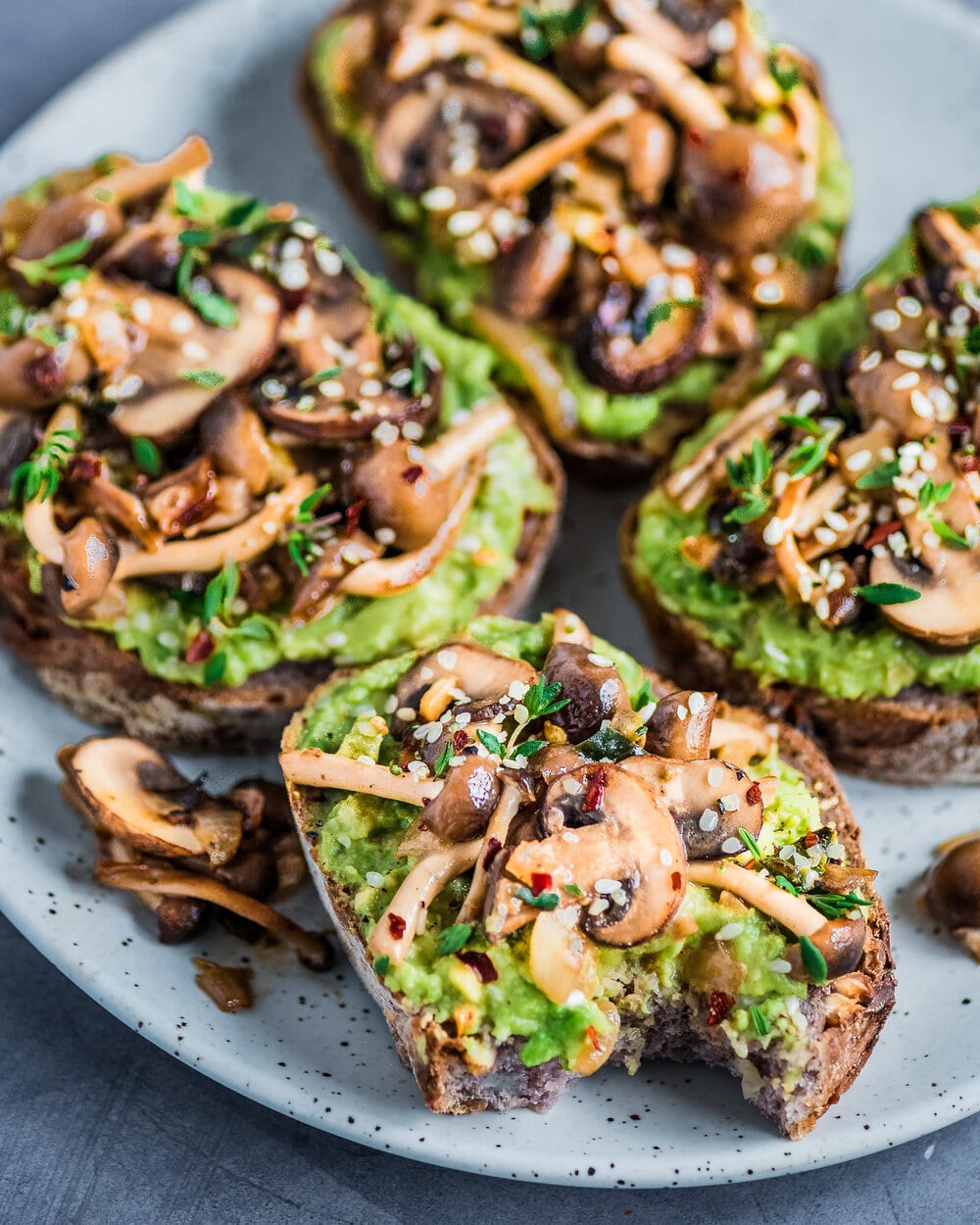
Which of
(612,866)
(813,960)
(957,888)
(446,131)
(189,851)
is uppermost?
(446,131)

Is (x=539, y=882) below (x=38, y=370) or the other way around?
below

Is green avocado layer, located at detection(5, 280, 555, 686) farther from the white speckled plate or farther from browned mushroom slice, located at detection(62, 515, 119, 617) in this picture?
the white speckled plate

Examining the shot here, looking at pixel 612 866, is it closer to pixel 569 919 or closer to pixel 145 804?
pixel 569 919

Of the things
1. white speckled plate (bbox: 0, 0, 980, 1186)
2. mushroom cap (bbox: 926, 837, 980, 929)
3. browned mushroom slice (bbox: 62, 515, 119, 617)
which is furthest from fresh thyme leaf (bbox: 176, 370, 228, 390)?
mushroom cap (bbox: 926, 837, 980, 929)

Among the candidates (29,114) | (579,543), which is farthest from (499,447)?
(29,114)

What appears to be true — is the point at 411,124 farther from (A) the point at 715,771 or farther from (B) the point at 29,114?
(A) the point at 715,771

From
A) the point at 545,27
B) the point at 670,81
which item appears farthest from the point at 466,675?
the point at 545,27
